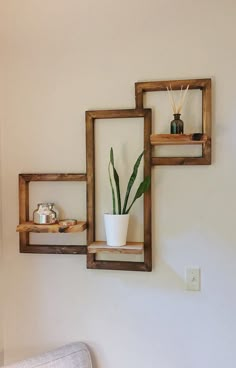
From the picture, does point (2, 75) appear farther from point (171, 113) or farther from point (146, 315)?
point (146, 315)

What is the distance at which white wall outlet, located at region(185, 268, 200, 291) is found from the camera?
1599 mm

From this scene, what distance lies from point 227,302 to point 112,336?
57cm

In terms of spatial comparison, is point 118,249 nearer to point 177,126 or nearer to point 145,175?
point 145,175

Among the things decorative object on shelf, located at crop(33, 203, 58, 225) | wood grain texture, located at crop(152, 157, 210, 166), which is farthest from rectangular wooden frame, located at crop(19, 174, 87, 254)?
wood grain texture, located at crop(152, 157, 210, 166)

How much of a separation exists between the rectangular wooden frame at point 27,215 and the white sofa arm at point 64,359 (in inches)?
17.5

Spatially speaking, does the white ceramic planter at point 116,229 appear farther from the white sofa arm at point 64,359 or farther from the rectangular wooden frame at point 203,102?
the white sofa arm at point 64,359

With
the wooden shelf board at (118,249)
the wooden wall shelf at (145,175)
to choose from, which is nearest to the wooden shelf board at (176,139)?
the wooden wall shelf at (145,175)

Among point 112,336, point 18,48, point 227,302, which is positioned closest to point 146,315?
point 112,336

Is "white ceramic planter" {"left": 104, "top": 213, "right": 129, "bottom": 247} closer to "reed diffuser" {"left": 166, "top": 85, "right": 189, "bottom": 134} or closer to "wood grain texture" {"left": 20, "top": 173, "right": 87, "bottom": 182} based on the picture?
"wood grain texture" {"left": 20, "top": 173, "right": 87, "bottom": 182}

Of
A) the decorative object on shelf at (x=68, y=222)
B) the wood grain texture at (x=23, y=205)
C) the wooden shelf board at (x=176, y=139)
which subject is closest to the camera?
the wooden shelf board at (x=176, y=139)

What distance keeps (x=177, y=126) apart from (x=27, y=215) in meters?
0.85

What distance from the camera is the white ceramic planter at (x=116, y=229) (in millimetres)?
1544

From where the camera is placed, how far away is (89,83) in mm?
1679

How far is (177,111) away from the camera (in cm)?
159
